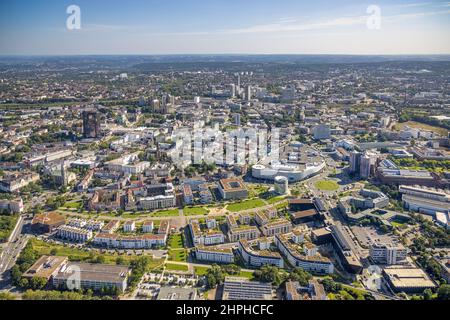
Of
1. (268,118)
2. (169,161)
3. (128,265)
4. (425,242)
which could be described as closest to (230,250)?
(128,265)

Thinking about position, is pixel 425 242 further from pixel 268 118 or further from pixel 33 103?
pixel 33 103

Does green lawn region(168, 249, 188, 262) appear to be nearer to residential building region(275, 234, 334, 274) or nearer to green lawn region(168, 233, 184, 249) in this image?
green lawn region(168, 233, 184, 249)

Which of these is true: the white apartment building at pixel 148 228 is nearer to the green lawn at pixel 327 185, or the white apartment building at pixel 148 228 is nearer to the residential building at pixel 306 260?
the residential building at pixel 306 260

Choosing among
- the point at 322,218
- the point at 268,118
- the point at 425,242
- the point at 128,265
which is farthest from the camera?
the point at 268,118

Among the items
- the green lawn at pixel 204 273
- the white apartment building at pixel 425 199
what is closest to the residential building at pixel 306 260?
the green lawn at pixel 204 273

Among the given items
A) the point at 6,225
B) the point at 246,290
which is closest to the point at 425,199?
the point at 246,290

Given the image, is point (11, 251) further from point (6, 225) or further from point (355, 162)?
point (355, 162)

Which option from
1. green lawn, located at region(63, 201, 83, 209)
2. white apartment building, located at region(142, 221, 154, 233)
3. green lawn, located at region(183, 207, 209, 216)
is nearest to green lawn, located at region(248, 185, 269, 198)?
green lawn, located at region(183, 207, 209, 216)
